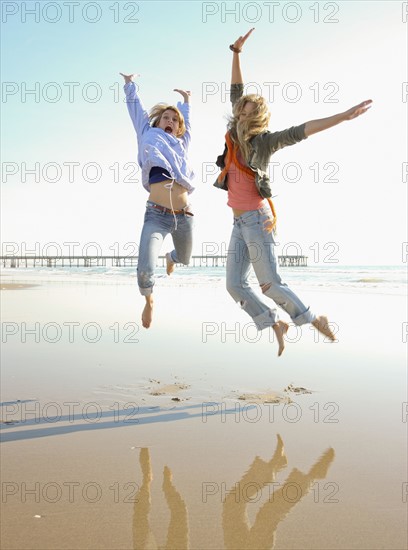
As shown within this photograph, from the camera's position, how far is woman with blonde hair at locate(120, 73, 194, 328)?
4.27 meters

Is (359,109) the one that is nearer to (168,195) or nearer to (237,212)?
(237,212)

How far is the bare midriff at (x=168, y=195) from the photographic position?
14.2 feet

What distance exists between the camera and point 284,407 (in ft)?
16.6

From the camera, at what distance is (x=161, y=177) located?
14.1 ft

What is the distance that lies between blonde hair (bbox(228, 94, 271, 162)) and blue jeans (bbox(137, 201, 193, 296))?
0.92 metres

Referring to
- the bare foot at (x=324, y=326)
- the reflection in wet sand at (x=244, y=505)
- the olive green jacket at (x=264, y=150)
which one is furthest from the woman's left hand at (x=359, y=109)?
the reflection in wet sand at (x=244, y=505)

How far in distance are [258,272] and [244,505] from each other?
166cm

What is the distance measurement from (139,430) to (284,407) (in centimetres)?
139

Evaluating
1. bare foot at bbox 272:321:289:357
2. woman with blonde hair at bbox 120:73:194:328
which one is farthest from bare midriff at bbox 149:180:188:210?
bare foot at bbox 272:321:289:357

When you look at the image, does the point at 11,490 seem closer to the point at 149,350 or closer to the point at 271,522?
the point at 271,522

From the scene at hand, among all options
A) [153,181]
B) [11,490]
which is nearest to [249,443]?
[11,490]

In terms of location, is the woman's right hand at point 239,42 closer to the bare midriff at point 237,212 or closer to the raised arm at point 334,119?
the raised arm at point 334,119

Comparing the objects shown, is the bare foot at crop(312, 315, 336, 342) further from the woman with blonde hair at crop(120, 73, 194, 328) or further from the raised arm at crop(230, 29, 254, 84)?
the raised arm at crop(230, 29, 254, 84)

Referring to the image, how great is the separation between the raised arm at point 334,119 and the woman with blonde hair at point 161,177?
1223 millimetres
